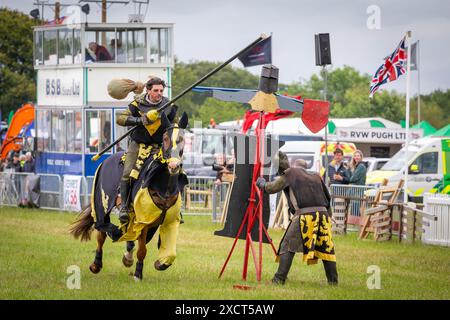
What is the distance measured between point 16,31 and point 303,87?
116 ft

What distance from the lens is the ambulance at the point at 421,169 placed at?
27089 millimetres

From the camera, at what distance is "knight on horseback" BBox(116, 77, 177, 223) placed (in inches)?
506

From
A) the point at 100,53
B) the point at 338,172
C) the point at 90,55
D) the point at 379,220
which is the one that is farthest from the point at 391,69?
the point at 90,55

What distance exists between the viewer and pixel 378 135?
3828 centimetres

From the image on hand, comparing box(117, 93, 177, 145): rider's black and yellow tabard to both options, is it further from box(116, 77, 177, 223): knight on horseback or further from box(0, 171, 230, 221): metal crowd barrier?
box(0, 171, 230, 221): metal crowd barrier

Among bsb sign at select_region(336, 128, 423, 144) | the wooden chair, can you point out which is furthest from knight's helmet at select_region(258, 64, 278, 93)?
bsb sign at select_region(336, 128, 423, 144)

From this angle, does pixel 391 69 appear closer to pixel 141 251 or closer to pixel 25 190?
pixel 141 251

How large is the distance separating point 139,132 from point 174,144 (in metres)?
1.00

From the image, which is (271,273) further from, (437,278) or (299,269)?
(437,278)

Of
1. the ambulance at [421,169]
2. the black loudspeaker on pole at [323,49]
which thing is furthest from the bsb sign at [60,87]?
the black loudspeaker on pole at [323,49]

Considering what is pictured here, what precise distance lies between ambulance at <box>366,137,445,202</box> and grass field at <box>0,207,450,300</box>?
6358 millimetres

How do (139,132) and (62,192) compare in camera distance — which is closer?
(139,132)

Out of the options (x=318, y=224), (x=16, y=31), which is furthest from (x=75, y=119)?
(x=16, y=31)

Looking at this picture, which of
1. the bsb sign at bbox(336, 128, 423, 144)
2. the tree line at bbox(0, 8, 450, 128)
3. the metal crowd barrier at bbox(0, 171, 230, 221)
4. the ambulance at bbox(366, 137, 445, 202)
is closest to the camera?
the metal crowd barrier at bbox(0, 171, 230, 221)
